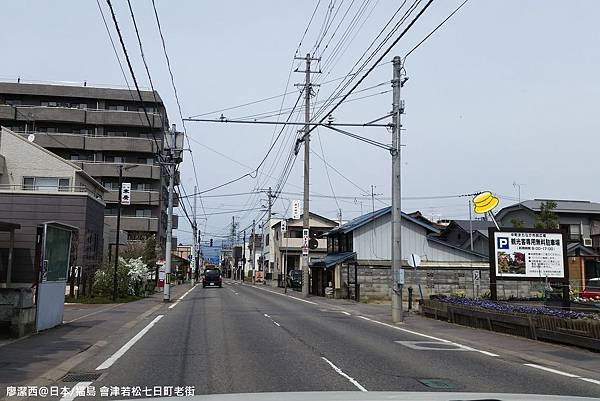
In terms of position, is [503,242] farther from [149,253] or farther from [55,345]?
[149,253]

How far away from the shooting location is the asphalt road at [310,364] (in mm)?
8578

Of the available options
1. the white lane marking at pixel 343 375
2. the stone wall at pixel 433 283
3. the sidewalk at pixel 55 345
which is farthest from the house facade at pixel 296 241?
the white lane marking at pixel 343 375

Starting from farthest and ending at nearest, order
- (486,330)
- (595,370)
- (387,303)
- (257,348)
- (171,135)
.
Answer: (387,303) → (171,135) → (486,330) → (257,348) → (595,370)

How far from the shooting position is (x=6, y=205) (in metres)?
33.0

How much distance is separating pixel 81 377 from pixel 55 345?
12.7 feet

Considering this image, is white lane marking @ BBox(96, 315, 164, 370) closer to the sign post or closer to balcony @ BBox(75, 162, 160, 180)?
the sign post

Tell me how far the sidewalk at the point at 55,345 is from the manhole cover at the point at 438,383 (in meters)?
5.73

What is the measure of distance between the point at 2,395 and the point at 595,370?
994 cm

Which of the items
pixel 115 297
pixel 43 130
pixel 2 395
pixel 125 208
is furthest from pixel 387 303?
pixel 43 130

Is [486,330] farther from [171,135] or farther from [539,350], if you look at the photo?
[171,135]

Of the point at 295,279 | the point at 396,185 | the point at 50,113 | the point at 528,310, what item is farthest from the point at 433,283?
the point at 50,113

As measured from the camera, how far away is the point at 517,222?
45.1 metres

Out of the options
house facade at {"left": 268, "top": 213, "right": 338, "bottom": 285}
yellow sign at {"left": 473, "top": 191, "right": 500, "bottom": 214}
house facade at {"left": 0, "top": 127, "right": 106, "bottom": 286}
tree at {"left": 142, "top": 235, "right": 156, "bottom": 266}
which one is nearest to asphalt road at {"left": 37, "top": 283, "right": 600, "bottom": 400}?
yellow sign at {"left": 473, "top": 191, "right": 500, "bottom": 214}

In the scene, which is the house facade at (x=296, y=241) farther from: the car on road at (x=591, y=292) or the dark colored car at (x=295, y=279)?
the car on road at (x=591, y=292)
